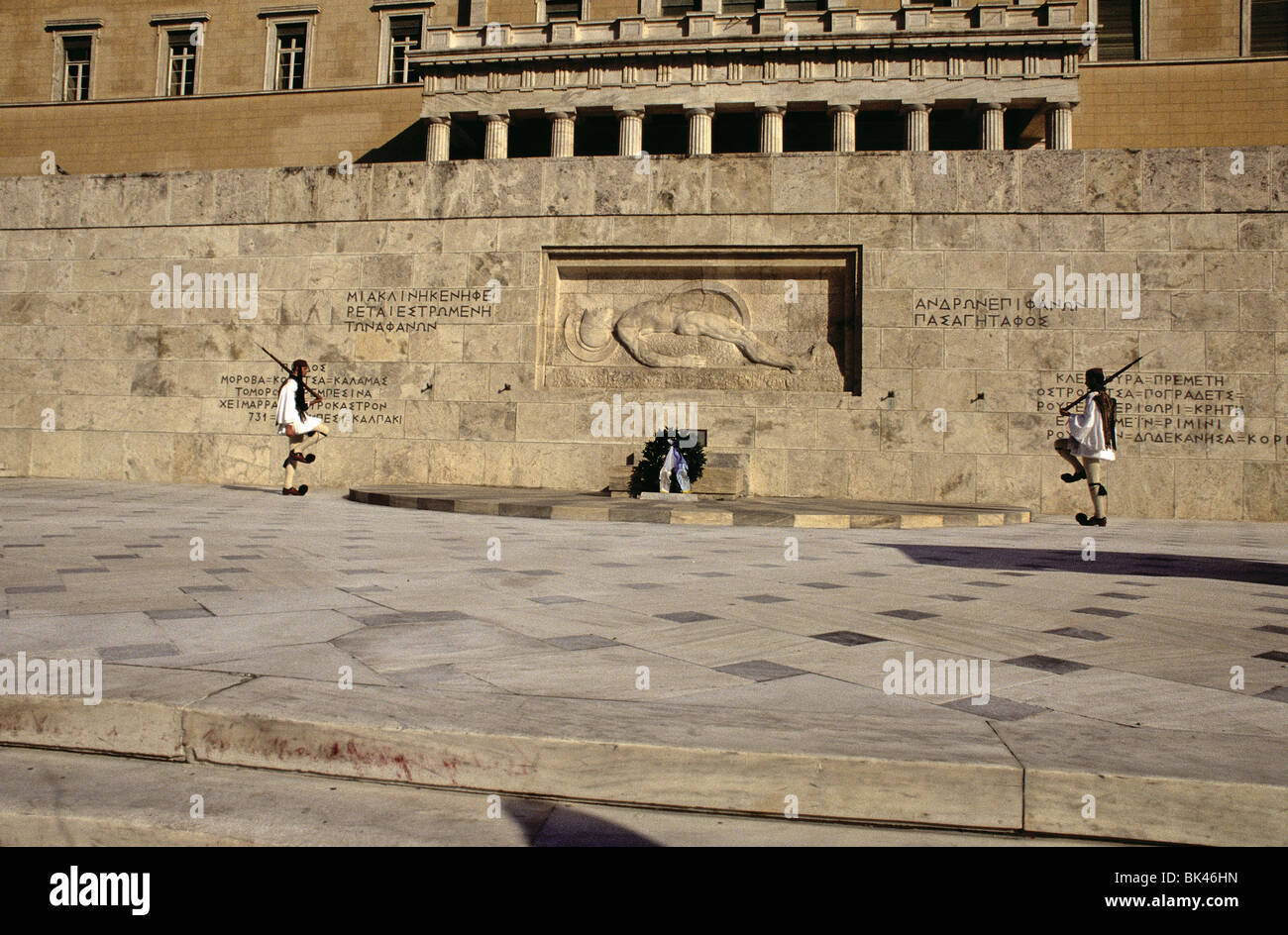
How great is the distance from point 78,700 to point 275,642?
99 centimetres

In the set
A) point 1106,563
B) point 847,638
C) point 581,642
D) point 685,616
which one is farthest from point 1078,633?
point 1106,563

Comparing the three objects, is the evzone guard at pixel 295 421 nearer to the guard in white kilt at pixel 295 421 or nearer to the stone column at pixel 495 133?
the guard in white kilt at pixel 295 421

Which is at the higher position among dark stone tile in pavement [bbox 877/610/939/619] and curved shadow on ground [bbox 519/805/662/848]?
dark stone tile in pavement [bbox 877/610/939/619]

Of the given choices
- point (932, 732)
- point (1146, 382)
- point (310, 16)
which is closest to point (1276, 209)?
point (1146, 382)

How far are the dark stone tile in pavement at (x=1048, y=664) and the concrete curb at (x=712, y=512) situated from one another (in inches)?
291

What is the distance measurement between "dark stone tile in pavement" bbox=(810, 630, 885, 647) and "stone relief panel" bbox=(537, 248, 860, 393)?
11747 millimetres

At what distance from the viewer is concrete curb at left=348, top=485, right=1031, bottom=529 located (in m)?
11.4

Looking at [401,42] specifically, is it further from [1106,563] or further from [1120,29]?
[1106,563]

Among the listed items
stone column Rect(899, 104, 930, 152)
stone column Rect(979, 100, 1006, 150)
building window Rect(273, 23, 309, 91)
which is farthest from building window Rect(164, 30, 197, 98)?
stone column Rect(979, 100, 1006, 150)

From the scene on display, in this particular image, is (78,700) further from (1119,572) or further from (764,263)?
(764,263)

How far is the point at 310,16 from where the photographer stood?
127 feet

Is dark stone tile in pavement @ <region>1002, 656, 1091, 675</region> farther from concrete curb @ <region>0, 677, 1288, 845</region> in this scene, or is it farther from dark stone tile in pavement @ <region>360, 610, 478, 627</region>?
dark stone tile in pavement @ <region>360, 610, 478, 627</region>

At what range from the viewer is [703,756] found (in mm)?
2494

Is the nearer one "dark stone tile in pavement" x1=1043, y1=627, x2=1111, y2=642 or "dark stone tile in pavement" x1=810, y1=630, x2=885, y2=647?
"dark stone tile in pavement" x1=810, y1=630, x2=885, y2=647
